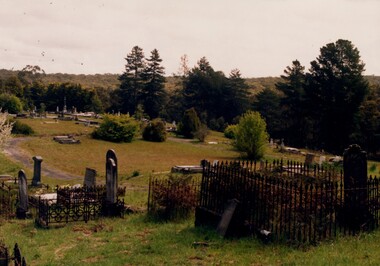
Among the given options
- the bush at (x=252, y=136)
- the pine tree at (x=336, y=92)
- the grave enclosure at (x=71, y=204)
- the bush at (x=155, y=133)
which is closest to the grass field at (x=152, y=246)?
the grave enclosure at (x=71, y=204)

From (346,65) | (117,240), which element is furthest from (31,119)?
(117,240)

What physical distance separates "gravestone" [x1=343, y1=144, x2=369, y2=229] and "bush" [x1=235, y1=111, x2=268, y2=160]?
2302 cm

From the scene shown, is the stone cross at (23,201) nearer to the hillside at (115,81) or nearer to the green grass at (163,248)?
the green grass at (163,248)

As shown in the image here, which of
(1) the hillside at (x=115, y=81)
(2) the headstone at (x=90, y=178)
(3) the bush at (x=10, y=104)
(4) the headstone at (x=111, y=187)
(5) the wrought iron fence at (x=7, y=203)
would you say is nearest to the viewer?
(4) the headstone at (x=111, y=187)

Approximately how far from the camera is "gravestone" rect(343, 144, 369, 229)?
1141 cm

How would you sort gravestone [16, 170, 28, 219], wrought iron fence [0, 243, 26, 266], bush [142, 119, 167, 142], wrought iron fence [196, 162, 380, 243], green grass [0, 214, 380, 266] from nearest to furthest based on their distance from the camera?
wrought iron fence [0, 243, 26, 266] < green grass [0, 214, 380, 266] < wrought iron fence [196, 162, 380, 243] < gravestone [16, 170, 28, 219] < bush [142, 119, 167, 142]

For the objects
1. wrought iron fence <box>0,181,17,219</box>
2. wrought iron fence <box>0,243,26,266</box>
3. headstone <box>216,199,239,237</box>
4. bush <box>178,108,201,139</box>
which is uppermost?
bush <box>178,108,201,139</box>

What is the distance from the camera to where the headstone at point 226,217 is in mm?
11664

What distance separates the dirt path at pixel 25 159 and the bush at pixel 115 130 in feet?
26.3

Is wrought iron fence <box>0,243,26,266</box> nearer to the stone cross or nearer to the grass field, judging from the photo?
the grass field

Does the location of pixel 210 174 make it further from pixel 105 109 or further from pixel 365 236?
pixel 105 109

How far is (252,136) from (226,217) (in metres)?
24.0

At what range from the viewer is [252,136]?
116 ft

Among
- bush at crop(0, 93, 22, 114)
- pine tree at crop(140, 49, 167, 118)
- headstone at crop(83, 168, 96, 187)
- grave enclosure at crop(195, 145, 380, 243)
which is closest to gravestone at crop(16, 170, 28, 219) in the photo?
headstone at crop(83, 168, 96, 187)
